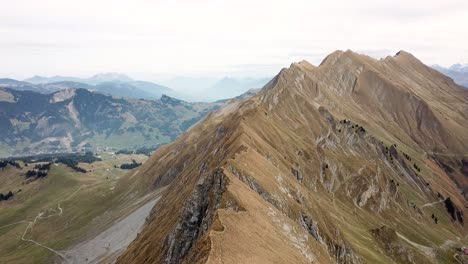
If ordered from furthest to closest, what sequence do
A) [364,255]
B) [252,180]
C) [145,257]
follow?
[364,255] < [145,257] < [252,180]

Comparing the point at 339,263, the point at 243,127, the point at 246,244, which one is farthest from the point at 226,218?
the point at 243,127

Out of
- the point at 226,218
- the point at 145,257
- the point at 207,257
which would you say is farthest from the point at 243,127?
the point at 207,257

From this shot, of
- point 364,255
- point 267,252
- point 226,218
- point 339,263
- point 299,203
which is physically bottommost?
point 364,255

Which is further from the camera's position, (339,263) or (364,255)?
(364,255)

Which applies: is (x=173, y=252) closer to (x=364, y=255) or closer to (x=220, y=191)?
(x=220, y=191)

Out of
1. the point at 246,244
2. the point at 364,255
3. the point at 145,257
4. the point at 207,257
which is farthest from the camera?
the point at 364,255

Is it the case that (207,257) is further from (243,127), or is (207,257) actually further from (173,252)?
(243,127)

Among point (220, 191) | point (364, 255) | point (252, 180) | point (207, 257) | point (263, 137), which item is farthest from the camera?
point (263, 137)

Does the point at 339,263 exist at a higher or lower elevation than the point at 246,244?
lower

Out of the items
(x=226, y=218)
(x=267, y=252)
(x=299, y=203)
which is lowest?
(x=299, y=203)
